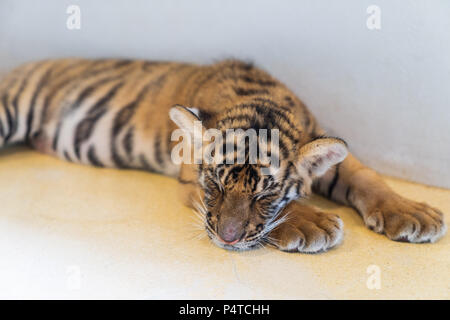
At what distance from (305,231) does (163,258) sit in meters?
0.62

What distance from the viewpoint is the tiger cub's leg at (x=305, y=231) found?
7.11 feet

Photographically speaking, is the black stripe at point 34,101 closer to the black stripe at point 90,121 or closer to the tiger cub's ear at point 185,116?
the black stripe at point 90,121

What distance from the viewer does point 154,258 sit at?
7.14 feet

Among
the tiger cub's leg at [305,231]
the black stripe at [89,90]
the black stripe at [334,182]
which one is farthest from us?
the black stripe at [89,90]

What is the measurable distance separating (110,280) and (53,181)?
3.91ft

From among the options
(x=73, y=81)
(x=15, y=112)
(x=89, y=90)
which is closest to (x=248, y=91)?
Result: (x=89, y=90)

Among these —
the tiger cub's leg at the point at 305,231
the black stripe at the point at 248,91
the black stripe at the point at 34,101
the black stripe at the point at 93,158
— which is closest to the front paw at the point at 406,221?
the tiger cub's leg at the point at 305,231

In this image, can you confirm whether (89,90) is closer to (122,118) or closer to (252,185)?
(122,118)

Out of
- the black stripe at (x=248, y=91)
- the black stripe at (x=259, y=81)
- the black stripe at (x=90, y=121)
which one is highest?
the black stripe at (x=259, y=81)

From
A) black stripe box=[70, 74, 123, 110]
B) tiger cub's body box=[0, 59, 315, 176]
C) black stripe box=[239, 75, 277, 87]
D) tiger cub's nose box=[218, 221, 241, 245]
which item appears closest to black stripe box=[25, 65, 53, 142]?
tiger cub's body box=[0, 59, 315, 176]

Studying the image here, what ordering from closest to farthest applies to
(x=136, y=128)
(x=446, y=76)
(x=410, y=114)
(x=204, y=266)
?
(x=204, y=266), (x=446, y=76), (x=410, y=114), (x=136, y=128)

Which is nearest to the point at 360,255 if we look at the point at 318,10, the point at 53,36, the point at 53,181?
the point at 318,10

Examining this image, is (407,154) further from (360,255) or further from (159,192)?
(159,192)

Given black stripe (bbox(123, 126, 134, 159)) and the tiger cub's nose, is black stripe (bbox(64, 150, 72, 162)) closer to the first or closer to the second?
black stripe (bbox(123, 126, 134, 159))
